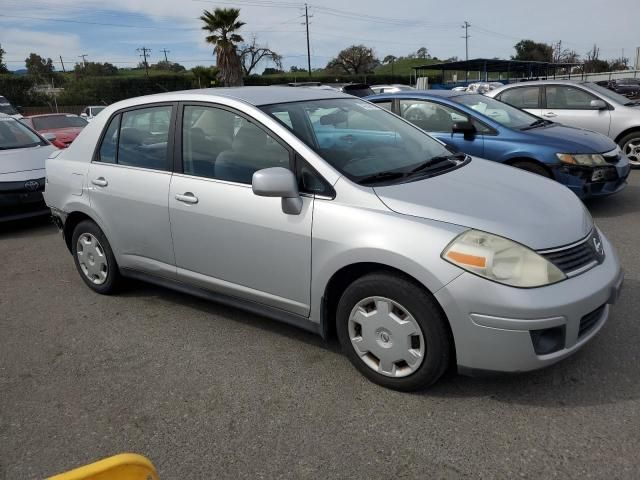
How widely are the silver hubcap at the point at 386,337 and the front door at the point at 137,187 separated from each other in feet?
5.12

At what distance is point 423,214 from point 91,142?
2915 millimetres

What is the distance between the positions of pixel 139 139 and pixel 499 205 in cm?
262

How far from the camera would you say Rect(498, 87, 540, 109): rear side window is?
31.4 ft

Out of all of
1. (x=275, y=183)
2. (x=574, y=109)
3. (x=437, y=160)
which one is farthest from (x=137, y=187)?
(x=574, y=109)

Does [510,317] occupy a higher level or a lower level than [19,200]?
lower

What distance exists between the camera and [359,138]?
11.7 feet

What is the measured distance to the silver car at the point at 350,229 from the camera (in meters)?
2.64

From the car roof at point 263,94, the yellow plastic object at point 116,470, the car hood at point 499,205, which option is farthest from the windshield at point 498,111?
the yellow plastic object at point 116,470

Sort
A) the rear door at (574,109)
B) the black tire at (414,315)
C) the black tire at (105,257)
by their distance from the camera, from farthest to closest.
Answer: the rear door at (574,109) < the black tire at (105,257) < the black tire at (414,315)

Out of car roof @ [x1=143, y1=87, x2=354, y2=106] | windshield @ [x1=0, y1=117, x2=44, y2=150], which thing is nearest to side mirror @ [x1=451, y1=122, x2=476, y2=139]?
car roof @ [x1=143, y1=87, x2=354, y2=106]

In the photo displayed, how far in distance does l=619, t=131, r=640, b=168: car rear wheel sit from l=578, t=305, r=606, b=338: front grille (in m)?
7.39

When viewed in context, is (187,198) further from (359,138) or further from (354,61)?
(354,61)

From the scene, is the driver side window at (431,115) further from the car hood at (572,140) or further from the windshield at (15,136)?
the windshield at (15,136)

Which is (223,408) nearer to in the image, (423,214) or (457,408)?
(457,408)
